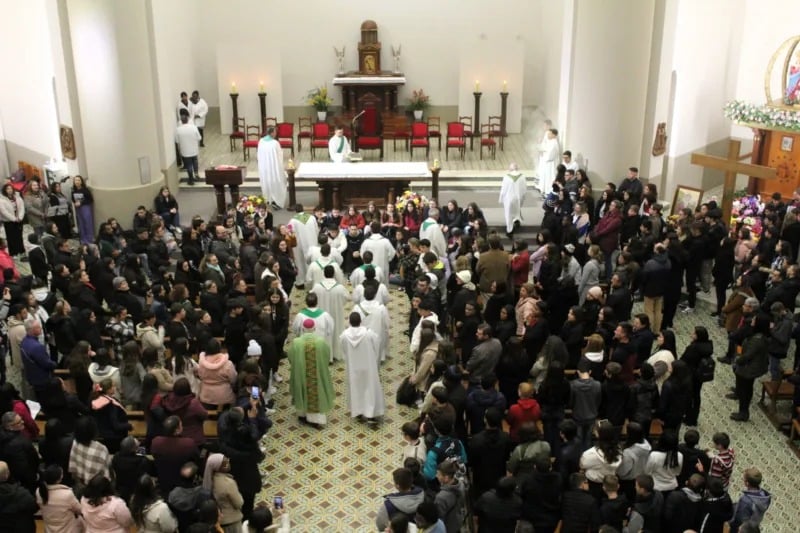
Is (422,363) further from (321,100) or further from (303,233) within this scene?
(321,100)

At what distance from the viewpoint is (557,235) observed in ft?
48.6

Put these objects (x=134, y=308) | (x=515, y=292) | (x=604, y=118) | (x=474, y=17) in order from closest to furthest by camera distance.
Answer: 1. (x=134, y=308)
2. (x=515, y=292)
3. (x=604, y=118)
4. (x=474, y=17)

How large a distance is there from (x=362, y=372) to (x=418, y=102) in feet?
46.3

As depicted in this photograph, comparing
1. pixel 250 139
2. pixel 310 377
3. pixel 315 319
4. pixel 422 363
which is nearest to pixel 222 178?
pixel 250 139

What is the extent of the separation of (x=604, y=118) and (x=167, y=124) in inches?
355

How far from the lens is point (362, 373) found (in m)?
10.8

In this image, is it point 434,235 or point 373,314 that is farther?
point 434,235

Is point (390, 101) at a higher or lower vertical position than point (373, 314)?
higher

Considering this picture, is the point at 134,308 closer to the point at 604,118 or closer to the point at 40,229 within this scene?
the point at 40,229

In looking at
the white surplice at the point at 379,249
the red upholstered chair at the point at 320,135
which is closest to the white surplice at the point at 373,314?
the white surplice at the point at 379,249

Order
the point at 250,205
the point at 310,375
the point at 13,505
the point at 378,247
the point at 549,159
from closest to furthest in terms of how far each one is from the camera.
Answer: the point at 13,505 → the point at 310,375 → the point at 378,247 → the point at 250,205 → the point at 549,159

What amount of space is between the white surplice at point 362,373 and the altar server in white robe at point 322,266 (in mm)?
2009

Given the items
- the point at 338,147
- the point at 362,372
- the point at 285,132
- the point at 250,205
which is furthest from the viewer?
the point at 285,132

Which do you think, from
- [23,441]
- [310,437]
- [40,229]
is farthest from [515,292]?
[40,229]
